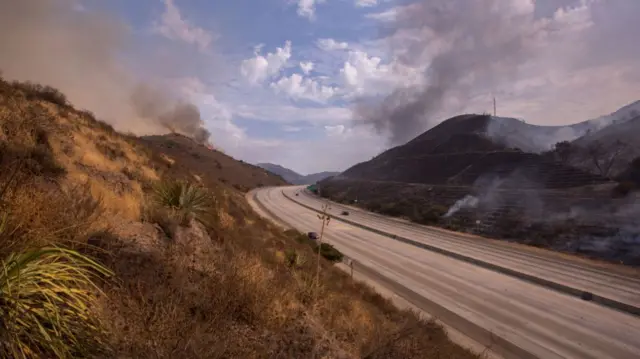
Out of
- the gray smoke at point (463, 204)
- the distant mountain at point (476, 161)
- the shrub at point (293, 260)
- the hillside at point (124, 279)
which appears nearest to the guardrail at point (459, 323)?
the shrub at point (293, 260)

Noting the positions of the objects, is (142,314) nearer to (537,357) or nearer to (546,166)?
(537,357)

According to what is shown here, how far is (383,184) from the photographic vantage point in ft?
328

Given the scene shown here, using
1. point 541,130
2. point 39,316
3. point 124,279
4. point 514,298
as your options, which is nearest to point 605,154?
point 514,298

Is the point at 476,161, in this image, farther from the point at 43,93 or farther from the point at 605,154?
the point at 43,93

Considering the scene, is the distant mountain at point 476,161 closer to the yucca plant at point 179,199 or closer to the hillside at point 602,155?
the hillside at point 602,155

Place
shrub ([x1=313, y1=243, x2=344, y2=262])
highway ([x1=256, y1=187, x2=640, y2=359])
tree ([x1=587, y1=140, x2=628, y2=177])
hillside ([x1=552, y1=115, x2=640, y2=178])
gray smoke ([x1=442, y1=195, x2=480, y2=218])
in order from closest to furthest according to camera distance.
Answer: highway ([x1=256, y1=187, x2=640, y2=359])
shrub ([x1=313, y1=243, x2=344, y2=262])
gray smoke ([x1=442, y1=195, x2=480, y2=218])
hillside ([x1=552, y1=115, x2=640, y2=178])
tree ([x1=587, y1=140, x2=628, y2=177])

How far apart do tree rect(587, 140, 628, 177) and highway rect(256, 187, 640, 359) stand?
5241 cm

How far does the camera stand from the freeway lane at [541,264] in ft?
74.7

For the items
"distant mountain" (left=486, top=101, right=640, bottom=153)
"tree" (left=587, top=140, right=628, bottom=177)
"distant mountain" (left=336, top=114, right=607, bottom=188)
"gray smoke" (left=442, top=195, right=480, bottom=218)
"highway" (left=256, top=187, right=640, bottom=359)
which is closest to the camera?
"highway" (left=256, top=187, right=640, bottom=359)

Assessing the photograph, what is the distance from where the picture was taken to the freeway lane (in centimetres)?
2277

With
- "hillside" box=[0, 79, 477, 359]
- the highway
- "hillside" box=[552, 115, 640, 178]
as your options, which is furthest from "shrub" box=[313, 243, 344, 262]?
"hillside" box=[552, 115, 640, 178]

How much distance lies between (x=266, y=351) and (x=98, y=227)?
11.4 feet

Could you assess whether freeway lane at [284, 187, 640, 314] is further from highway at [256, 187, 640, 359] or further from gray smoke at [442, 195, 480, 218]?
gray smoke at [442, 195, 480, 218]

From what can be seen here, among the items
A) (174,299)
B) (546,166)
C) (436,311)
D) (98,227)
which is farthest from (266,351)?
(546,166)
